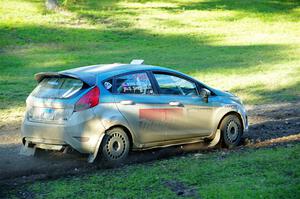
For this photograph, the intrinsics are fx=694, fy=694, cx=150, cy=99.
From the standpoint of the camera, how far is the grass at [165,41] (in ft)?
67.3

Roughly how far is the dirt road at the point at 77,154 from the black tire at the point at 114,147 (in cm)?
23

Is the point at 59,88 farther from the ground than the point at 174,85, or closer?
farther from the ground

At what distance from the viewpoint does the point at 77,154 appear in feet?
34.6

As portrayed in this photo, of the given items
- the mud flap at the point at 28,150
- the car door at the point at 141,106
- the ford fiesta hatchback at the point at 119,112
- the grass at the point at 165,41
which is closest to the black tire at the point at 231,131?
the ford fiesta hatchback at the point at 119,112

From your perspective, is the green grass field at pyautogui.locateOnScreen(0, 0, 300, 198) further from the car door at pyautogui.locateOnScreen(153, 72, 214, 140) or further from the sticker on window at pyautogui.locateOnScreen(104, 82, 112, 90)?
the sticker on window at pyautogui.locateOnScreen(104, 82, 112, 90)

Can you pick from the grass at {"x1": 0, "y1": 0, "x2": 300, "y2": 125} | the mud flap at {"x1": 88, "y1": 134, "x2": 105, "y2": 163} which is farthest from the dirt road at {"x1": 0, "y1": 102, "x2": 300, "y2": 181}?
the grass at {"x1": 0, "y1": 0, "x2": 300, "y2": 125}

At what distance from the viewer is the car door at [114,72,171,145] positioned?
10.5 meters

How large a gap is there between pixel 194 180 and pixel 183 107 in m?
2.72

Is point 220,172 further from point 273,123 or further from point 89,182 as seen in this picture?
point 273,123

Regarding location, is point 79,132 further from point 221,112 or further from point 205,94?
point 221,112

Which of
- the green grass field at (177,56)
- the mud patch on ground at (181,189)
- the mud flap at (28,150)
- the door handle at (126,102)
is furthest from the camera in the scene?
the mud flap at (28,150)

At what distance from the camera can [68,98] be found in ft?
33.4

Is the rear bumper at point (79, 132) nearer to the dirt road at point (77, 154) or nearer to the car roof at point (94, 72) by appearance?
the dirt road at point (77, 154)

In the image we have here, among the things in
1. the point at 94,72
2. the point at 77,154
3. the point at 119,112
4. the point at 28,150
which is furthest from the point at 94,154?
the point at 94,72
